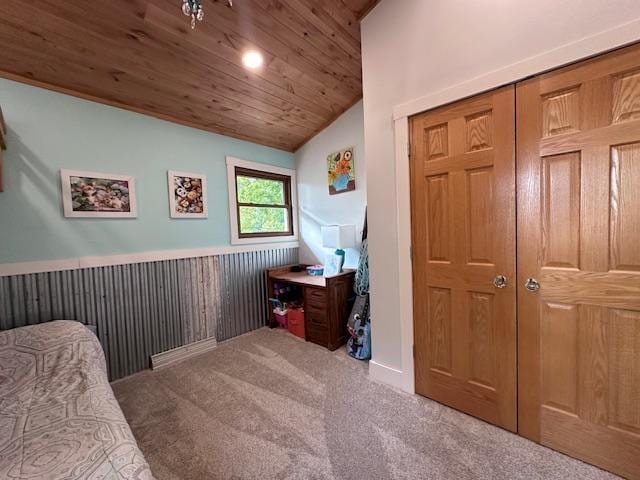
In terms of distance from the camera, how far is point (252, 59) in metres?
2.17

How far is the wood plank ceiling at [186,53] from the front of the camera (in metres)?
1.67

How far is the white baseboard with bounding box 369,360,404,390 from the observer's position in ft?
6.73

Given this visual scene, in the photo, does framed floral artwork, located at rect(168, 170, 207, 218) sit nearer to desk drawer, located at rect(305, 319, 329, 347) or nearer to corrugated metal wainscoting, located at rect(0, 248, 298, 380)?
corrugated metal wainscoting, located at rect(0, 248, 298, 380)

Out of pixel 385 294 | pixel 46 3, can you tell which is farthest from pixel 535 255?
pixel 46 3

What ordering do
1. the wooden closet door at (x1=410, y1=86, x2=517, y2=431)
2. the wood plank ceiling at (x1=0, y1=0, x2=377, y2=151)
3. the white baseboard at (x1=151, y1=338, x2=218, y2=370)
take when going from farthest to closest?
the white baseboard at (x1=151, y1=338, x2=218, y2=370), the wood plank ceiling at (x1=0, y1=0, x2=377, y2=151), the wooden closet door at (x1=410, y1=86, x2=517, y2=431)

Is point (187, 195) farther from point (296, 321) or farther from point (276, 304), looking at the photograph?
point (296, 321)

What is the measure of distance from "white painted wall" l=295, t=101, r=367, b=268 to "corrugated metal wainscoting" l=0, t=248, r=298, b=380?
0.78 metres

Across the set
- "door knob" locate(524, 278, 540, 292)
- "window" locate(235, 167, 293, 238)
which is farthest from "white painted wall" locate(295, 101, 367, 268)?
"door knob" locate(524, 278, 540, 292)

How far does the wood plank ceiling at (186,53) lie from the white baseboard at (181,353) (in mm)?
2317

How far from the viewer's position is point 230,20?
6.02ft

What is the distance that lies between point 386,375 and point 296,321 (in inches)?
52.0

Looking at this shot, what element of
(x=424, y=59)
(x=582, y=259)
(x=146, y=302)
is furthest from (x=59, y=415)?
(x=424, y=59)

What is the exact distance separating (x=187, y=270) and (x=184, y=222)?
51 centimetres

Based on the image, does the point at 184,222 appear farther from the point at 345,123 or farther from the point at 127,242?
the point at 345,123
